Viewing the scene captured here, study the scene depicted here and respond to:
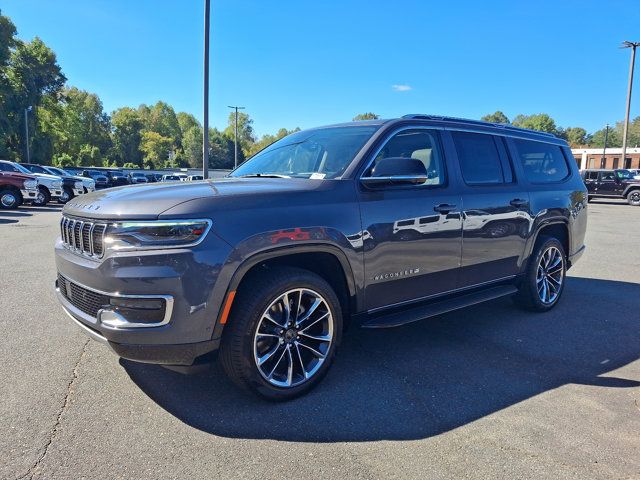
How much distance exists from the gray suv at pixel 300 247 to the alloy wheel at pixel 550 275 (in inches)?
21.0

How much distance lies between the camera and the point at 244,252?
279 centimetres

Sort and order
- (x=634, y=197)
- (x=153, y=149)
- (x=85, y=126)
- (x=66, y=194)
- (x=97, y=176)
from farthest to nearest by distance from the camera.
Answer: (x=153, y=149) → (x=85, y=126) → (x=97, y=176) → (x=634, y=197) → (x=66, y=194)

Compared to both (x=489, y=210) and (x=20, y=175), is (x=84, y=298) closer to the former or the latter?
(x=489, y=210)

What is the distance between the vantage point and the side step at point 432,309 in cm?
353

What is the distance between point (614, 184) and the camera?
84.0ft

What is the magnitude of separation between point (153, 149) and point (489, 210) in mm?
98270

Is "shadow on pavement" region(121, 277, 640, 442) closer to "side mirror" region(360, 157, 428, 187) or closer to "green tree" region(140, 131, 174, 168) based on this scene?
"side mirror" region(360, 157, 428, 187)

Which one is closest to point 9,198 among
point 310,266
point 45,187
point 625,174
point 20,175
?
point 20,175

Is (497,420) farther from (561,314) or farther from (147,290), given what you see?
(561,314)

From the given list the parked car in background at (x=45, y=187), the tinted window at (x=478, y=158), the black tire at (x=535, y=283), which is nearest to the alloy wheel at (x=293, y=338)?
the tinted window at (x=478, y=158)

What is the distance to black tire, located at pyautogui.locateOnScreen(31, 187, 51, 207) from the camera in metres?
19.6

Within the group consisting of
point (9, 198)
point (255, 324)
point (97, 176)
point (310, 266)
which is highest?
point (97, 176)

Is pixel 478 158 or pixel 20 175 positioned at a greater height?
pixel 20 175

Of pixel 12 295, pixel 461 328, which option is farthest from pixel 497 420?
pixel 12 295
